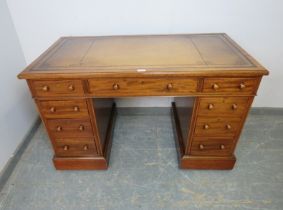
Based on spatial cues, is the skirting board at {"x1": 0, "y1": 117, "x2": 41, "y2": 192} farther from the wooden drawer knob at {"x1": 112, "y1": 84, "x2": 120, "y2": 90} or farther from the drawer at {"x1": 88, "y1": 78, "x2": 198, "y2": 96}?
the wooden drawer knob at {"x1": 112, "y1": 84, "x2": 120, "y2": 90}

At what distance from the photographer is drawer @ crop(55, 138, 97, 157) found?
137 centimetres

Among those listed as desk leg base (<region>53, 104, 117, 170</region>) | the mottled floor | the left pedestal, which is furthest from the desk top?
the mottled floor

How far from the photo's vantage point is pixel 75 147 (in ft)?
4.58

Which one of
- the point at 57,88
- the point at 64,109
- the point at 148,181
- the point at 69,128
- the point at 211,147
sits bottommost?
the point at 148,181

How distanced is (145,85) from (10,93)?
1.07 m

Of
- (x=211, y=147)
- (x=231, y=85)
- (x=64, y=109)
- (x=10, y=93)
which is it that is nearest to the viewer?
(x=231, y=85)

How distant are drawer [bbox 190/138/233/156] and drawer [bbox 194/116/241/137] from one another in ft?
0.18

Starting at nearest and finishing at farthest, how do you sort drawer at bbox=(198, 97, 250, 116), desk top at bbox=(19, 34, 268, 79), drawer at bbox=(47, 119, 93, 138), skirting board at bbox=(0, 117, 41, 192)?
desk top at bbox=(19, 34, 268, 79)
drawer at bbox=(198, 97, 250, 116)
drawer at bbox=(47, 119, 93, 138)
skirting board at bbox=(0, 117, 41, 192)

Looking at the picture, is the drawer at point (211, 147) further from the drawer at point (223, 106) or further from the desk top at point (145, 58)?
the desk top at point (145, 58)

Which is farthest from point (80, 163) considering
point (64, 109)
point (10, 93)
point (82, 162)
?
point (10, 93)

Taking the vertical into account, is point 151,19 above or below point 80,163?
above

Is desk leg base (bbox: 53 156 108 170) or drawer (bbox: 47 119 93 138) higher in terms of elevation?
drawer (bbox: 47 119 93 138)

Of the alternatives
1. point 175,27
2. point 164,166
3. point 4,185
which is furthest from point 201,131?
point 4,185

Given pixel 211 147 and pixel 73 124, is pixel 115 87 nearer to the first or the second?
pixel 73 124
